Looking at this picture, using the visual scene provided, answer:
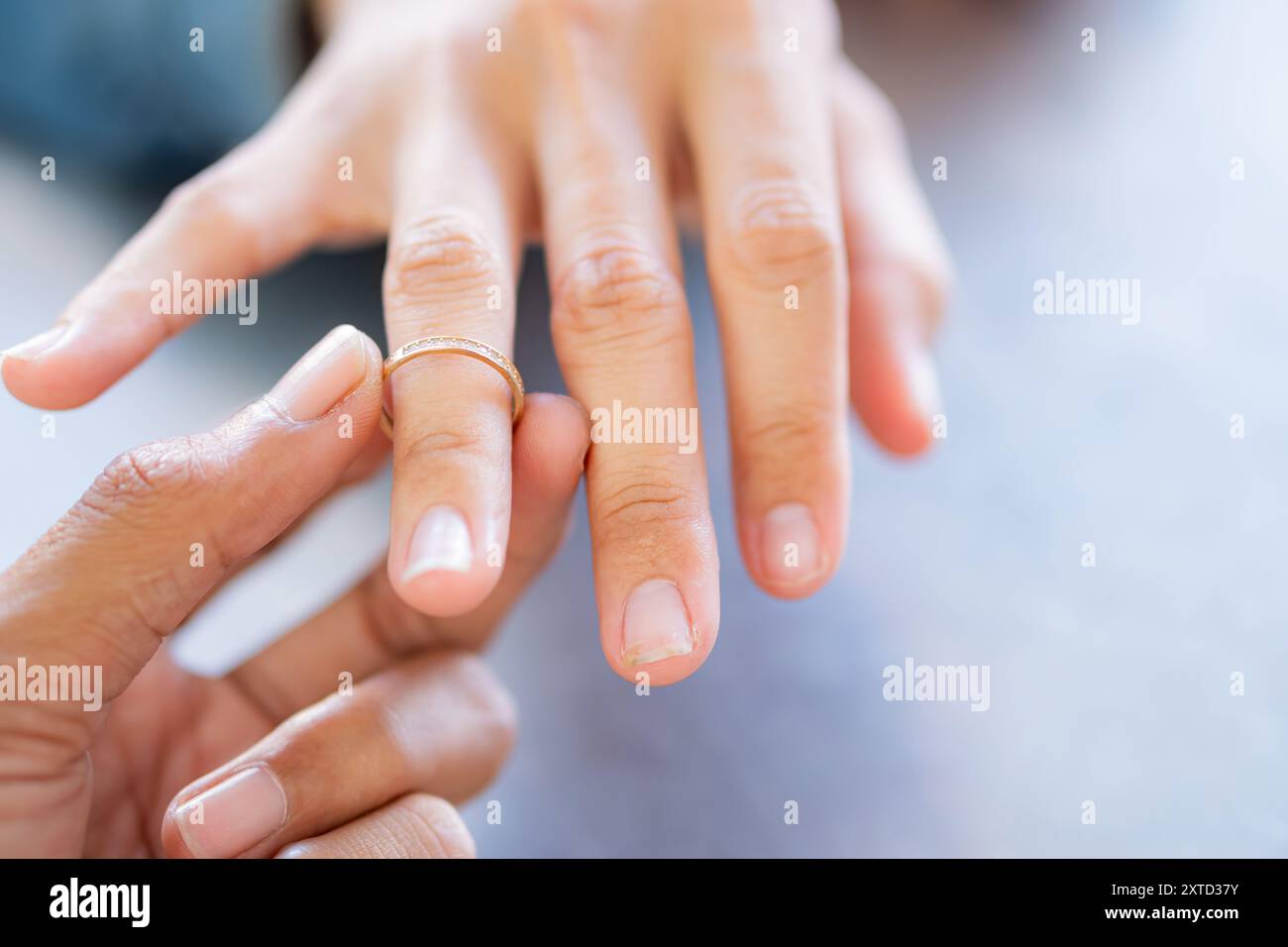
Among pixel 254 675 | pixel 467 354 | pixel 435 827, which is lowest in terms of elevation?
pixel 435 827

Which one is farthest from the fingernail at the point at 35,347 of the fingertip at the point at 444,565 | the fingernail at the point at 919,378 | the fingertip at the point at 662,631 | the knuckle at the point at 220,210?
the fingernail at the point at 919,378

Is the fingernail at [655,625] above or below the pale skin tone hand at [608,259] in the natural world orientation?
below

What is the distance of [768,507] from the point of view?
2.97 feet

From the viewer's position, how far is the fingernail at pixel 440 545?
70 centimetres

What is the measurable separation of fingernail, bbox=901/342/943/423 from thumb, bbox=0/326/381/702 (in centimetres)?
62

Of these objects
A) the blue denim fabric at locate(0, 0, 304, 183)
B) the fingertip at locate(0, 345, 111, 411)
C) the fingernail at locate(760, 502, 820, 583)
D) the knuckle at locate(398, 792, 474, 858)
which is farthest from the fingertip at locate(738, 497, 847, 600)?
the blue denim fabric at locate(0, 0, 304, 183)

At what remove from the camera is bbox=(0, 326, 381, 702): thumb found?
645 mm

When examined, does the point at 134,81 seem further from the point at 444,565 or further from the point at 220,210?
the point at 444,565

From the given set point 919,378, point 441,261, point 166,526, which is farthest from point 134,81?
point 919,378

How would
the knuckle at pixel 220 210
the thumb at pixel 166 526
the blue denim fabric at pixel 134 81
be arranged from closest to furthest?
the thumb at pixel 166 526 → the knuckle at pixel 220 210 → the blue denim fabric at pixel 134 81

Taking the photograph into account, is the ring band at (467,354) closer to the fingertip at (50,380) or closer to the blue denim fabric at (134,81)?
the fingertip at (50,380)

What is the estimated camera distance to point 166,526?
2.15ft

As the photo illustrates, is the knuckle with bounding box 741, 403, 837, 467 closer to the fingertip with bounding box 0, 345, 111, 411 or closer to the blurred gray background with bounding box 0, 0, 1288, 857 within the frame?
the blurred gray background with bounding box 0, 0, 1288, 857

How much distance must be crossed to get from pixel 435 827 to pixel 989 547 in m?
0.69
